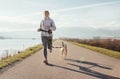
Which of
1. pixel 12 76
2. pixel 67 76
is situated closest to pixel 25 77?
pixel 12 76

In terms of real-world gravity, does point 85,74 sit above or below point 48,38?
below

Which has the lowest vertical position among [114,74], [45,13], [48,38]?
[114,74]

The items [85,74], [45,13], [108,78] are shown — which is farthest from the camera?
[45,13]

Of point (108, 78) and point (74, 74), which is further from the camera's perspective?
point (74, 74)

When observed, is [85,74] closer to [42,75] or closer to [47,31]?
[42,75]

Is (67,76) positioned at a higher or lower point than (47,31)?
lower

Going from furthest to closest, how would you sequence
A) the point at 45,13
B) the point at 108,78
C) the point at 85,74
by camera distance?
the point at 45,13
the point at 85,74
the point at 108,78

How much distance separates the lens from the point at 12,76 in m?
9.09

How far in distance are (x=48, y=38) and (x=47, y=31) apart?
0.32m

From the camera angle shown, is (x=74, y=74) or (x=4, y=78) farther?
(x=74, y=74)

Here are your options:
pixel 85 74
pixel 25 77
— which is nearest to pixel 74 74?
pixel 85 74

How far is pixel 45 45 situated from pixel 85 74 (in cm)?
364

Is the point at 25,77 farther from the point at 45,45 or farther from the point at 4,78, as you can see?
the point at 45,45

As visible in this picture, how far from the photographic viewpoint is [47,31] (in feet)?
41.3
